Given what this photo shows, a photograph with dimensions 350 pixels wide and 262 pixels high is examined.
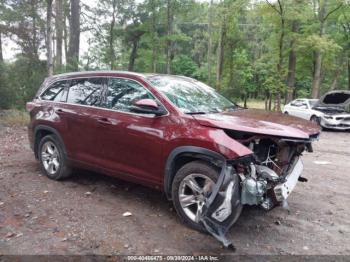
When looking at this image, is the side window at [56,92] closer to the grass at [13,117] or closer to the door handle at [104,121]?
the door handle at [104,121]

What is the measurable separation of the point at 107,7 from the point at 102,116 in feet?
65.7

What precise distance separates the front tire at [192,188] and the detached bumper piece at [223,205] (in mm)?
198

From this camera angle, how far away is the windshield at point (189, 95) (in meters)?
4.22

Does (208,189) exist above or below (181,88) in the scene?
below

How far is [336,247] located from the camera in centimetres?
351

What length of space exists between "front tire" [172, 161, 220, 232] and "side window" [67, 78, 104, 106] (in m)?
1.86

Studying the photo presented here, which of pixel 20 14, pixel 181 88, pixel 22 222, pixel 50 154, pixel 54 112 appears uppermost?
pixel 20 14

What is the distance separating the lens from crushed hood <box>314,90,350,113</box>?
14062 millimetres

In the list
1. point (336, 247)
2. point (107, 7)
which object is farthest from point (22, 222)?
point (107, 7)

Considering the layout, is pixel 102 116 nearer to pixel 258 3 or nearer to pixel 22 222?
pixel 22 222

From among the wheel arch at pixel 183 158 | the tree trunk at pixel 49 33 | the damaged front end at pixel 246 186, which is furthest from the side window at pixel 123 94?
the tree trunk at pixel 49 33

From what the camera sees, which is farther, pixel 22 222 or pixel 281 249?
pixel 22 222

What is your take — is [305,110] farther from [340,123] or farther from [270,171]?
[270,171]

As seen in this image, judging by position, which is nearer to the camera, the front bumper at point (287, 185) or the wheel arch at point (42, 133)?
the front bumper at point (287, 185)
